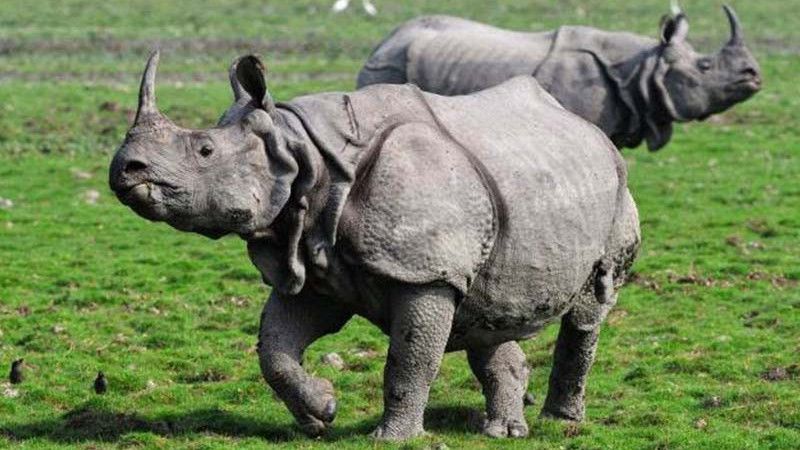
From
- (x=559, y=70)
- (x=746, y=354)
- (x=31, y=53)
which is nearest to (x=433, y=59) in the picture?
(x=559, y=70)

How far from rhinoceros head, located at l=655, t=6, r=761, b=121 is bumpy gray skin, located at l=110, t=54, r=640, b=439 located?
29.9ft

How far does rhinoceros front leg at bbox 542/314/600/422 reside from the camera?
1132 centimetres

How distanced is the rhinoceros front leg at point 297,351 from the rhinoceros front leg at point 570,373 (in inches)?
60.8

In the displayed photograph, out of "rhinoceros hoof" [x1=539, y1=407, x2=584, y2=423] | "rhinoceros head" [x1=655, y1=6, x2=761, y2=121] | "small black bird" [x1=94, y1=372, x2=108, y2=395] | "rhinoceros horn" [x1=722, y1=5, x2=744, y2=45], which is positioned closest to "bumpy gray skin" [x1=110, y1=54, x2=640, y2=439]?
"rhinoceros hoof" [x1=539, y1=407, x2=584, y2=423]

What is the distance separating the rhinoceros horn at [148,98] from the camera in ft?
31.5

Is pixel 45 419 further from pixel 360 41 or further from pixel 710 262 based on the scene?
pixel 360 41

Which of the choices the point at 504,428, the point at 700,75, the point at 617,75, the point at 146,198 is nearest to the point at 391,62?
the point at 617,75

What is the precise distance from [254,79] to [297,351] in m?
1.48

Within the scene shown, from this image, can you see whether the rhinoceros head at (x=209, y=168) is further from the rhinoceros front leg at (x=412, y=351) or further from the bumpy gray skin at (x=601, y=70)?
the bumpy gray skin at (x=601, y=70)

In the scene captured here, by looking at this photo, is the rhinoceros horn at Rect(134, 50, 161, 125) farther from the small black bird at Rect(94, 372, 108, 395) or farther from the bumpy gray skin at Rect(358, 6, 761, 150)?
the bumpy gray skin at Rect(358, 6, 761, 150)

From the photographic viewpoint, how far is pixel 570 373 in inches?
448

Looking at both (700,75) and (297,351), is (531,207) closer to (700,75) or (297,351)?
(297,351)

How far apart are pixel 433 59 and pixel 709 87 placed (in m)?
2.91

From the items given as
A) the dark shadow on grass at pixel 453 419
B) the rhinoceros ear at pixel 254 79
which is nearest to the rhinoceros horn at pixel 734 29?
the dark shadow on grass at pixel 453 419
